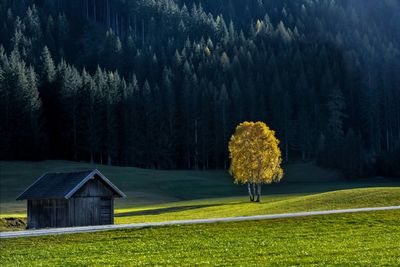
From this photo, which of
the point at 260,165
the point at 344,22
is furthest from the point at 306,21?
the point at 260,165

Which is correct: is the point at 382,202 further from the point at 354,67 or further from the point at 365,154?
the point at 354,67

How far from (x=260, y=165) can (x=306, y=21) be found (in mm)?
112117

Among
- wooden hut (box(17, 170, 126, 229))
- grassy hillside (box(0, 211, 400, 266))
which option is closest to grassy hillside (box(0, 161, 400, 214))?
wooden hut (box(17, 170, 126, 229))

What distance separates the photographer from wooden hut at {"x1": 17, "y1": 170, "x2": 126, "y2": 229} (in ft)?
171

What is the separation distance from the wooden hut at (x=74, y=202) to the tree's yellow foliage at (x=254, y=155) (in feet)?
121

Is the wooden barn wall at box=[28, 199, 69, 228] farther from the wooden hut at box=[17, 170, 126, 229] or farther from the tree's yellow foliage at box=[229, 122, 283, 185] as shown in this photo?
the tree's yellow foliage at box=[229, 122, 283, 185]

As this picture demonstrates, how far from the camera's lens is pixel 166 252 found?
28.6 metres

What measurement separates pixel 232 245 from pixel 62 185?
85.8 feet

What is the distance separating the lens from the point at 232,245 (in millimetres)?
30016

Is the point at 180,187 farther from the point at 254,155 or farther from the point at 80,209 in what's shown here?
the point at 80,209

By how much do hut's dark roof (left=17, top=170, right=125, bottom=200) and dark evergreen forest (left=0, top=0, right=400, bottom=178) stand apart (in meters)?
65.9

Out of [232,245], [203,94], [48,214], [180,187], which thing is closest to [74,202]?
[48,214]

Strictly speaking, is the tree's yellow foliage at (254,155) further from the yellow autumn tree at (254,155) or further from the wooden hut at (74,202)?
the wooden hut at (74,202)

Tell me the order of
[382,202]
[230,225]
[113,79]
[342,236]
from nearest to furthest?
[342,236]
[230,225]
[382,202]
[113,79]
